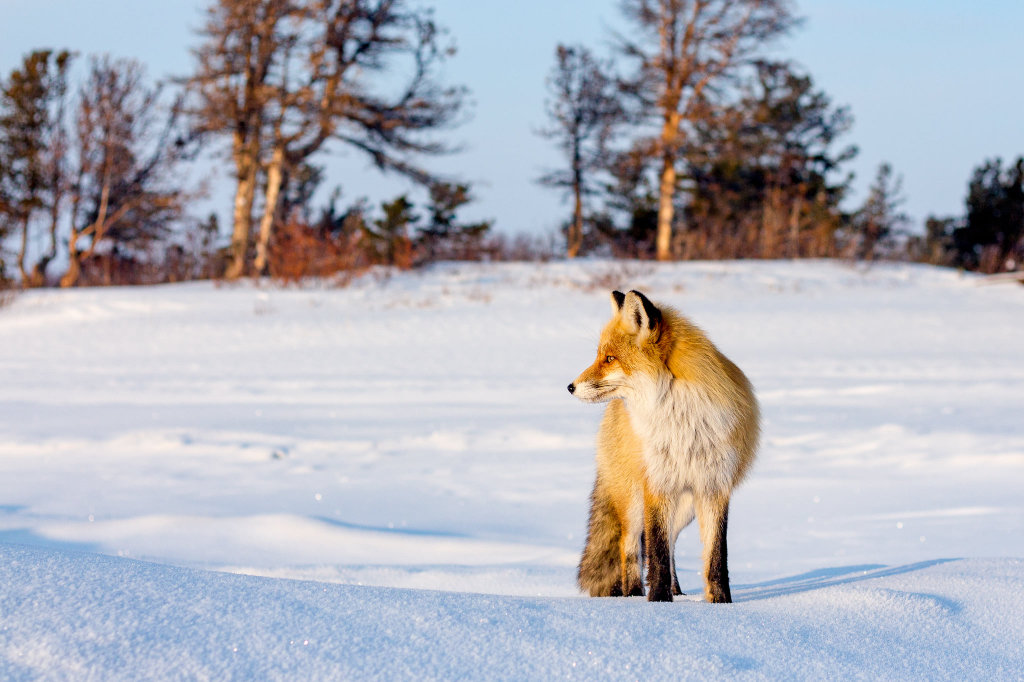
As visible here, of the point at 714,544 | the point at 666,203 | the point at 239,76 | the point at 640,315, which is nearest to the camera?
the point at 640,315

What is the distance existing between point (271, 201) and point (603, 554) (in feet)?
75.8

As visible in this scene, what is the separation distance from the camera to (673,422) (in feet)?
8.11

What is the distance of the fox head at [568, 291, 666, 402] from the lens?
2.44 metres

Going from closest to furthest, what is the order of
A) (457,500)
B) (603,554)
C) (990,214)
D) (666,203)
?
(603,554) → (457,500) → (666,203) → (990,214)

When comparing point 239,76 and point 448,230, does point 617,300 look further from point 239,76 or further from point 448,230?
point 448,230

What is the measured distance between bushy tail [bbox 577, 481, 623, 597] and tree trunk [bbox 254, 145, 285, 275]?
22.1 meters

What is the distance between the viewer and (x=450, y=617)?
2.01m

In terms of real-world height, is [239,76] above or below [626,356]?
above

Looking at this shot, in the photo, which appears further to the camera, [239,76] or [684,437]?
[239,76]

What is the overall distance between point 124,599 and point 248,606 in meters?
0.28

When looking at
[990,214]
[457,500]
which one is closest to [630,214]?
[990,214]

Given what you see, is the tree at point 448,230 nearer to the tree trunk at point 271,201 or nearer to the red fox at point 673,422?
the tree trunk at point 271,201

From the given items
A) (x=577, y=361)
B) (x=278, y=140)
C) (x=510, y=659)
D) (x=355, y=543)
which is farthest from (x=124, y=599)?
(x=278, y=140)

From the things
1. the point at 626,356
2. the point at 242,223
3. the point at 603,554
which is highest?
the point at 242,223
